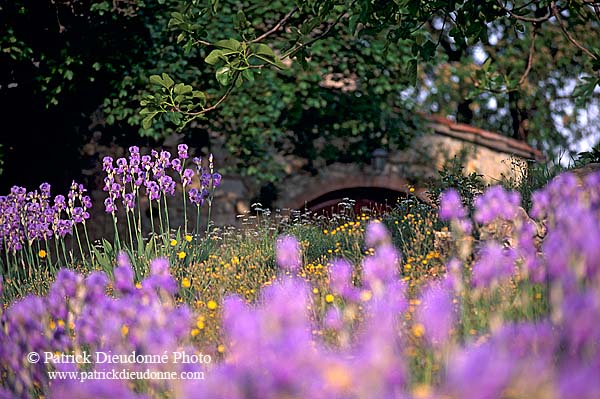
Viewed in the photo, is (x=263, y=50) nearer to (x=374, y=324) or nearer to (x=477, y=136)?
(x=374, y=324)

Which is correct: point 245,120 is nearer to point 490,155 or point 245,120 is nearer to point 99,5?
point 99,5

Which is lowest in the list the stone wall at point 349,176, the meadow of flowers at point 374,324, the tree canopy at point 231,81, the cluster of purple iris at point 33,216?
the meadow of flowers at point 374,324

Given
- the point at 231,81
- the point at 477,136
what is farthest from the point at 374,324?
the point at 477,136

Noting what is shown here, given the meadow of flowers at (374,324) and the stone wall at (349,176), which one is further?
the stone wall at (349,176)

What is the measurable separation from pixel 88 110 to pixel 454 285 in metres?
8.54

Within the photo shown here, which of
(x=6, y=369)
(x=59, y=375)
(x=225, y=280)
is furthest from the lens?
(x=225, y=280)

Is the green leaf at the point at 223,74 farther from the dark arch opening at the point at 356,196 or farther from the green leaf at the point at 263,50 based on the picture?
the dark arch opening at the point at 356,196

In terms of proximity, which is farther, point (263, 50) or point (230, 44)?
point (230, 44)

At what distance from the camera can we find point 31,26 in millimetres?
9938

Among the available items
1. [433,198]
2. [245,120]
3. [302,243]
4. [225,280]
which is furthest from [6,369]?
[245,120]

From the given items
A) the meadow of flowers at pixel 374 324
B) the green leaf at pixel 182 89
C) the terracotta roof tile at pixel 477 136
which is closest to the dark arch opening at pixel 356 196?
the terracotta roof tile at pixel 477 136

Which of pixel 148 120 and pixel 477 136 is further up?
pixel 477 136

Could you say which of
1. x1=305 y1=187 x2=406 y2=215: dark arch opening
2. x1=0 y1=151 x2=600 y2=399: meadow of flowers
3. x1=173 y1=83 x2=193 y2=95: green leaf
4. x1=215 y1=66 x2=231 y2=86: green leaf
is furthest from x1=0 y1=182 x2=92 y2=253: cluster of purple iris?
x1=305 y1=187 x2=406 y2=215: dark arch opening

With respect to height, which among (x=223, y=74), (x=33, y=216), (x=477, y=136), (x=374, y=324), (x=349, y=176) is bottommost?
(x=374, y=324)
